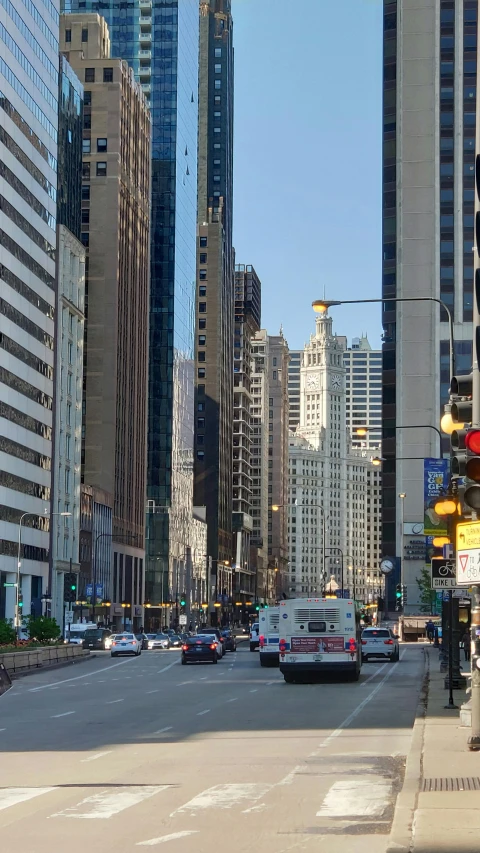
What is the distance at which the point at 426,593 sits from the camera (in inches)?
4481

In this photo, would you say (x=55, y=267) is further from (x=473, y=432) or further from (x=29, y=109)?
(x=473, y=432)

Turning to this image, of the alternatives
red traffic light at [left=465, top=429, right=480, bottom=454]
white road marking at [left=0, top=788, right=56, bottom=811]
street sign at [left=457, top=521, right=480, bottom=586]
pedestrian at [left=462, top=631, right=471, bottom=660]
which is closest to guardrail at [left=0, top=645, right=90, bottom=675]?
pedestrian at [left=462, top=631, right=471, bottom=660]

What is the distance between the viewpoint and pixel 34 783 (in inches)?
690

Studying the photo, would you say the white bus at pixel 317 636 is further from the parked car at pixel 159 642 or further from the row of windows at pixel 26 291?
the row of windows at pixel 26 291

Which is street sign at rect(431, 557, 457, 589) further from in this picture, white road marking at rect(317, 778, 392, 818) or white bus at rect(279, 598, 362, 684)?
white bus at rect(279, 598, 362, 684)

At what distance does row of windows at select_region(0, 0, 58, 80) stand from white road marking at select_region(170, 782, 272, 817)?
318 ft

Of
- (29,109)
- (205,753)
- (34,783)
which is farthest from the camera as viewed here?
(29,109)

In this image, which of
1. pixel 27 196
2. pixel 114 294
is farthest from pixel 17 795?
pixel 114 294

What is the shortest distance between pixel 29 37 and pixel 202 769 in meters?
103

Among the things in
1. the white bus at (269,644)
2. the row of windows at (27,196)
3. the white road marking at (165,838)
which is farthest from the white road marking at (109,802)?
the row of windows at (27,196)

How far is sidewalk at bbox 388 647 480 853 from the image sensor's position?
11336mm

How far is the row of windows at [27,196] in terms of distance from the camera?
105 m

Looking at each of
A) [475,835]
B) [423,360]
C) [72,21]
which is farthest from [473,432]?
[72,21]

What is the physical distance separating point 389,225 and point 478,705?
12224 cm
